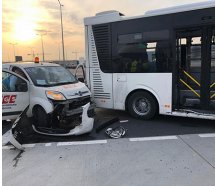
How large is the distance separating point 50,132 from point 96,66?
2.66 m

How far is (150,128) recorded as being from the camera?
6.30m

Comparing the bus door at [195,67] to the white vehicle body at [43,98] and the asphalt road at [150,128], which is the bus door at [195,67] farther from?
the white vehicle body at [43,98]

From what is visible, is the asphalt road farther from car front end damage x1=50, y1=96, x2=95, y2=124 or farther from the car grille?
the car grille

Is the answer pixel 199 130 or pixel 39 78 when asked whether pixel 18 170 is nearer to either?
pixel 39 78

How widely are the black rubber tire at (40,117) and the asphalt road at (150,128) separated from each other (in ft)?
1.24

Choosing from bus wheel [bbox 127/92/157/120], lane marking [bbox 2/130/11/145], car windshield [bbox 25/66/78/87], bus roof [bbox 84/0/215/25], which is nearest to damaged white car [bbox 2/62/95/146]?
car windshield [bbox 25/66/78/87]

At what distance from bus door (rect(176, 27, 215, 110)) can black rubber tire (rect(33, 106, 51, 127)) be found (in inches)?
135

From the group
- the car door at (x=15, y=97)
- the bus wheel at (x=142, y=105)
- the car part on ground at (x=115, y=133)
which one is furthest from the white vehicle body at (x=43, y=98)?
the bus wheel at (x=142, y=105)

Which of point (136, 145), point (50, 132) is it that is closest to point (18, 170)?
point (50, 132)

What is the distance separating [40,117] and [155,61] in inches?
127

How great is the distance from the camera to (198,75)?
687 centimetres

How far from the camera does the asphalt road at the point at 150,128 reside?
18.6 ft

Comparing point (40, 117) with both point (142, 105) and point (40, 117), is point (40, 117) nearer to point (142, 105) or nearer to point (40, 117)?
point (40, 117)

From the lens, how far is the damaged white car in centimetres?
585
